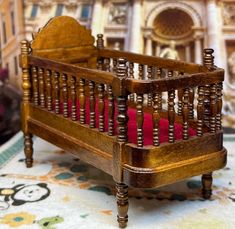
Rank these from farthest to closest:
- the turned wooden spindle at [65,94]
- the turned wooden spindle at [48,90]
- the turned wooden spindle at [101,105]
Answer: the turned wooden spindle at [48,90], the turned wooden spindle at [65,94], the turned wooden spindle at [101,105]

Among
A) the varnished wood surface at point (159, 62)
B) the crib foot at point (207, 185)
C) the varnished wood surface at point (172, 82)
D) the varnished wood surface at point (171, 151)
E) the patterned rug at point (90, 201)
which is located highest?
the varnished wood surface at point (172, 82)

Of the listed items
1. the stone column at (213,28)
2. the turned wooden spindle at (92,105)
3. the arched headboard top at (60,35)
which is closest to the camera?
the turned wooden spindle at (92,105)

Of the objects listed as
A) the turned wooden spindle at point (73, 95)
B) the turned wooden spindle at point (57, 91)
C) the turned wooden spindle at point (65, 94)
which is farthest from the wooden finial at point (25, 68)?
the turned wooden spindle at point (73, 95)

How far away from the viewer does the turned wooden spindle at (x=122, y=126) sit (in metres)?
2.73

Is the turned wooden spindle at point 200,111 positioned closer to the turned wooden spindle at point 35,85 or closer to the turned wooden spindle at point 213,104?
the turned wooden spindle at point 213,104

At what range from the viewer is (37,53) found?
3.90m

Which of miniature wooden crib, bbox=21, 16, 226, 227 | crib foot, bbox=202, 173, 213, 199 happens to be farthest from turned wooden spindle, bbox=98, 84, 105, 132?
crib foot, bbox=202, 173, 213, 199

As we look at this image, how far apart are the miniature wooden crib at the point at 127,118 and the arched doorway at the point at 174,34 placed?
1687 mm

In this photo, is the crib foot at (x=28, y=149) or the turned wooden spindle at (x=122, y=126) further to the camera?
the crib foot at (x=28, y=149)

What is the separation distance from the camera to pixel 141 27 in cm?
554

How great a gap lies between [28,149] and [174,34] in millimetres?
2452

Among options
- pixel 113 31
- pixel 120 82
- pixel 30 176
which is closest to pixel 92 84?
pixel 120 82

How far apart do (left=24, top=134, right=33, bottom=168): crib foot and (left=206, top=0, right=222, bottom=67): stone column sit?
2394 millimetres

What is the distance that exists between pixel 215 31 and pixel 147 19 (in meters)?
0.76
